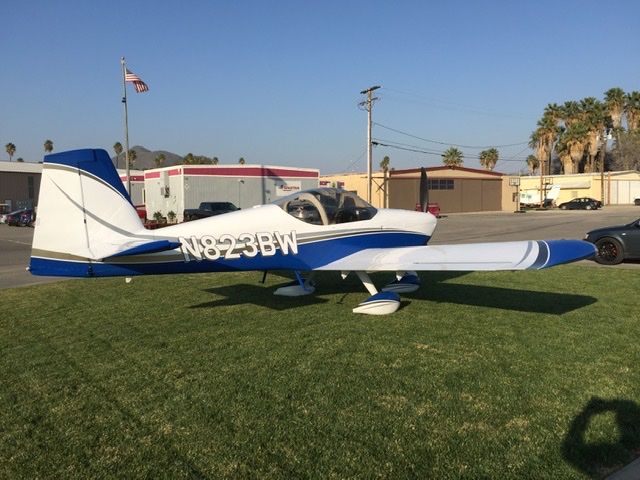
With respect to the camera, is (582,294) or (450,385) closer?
(450,385)

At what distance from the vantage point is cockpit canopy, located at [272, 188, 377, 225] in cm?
808

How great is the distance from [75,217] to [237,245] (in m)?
2.36

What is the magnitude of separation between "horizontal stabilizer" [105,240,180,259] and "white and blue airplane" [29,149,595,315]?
0.04 feet

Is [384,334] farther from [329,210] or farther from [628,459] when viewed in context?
[628,459]

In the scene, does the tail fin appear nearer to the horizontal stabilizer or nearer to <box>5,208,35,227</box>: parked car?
the horizontal stabilizer

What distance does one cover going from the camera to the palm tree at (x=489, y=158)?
93.7m

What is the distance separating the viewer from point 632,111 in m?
80.0

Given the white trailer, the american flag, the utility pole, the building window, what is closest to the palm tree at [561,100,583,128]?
the white trailer

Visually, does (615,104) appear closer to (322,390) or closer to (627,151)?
(627,151)

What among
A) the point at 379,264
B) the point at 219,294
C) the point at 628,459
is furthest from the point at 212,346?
the point at 628,459

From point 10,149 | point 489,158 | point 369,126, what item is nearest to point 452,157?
point 489,158

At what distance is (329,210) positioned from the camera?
27.0ft

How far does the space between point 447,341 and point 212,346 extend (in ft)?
10.1

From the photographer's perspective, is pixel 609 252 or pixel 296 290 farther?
pixel 609 252
